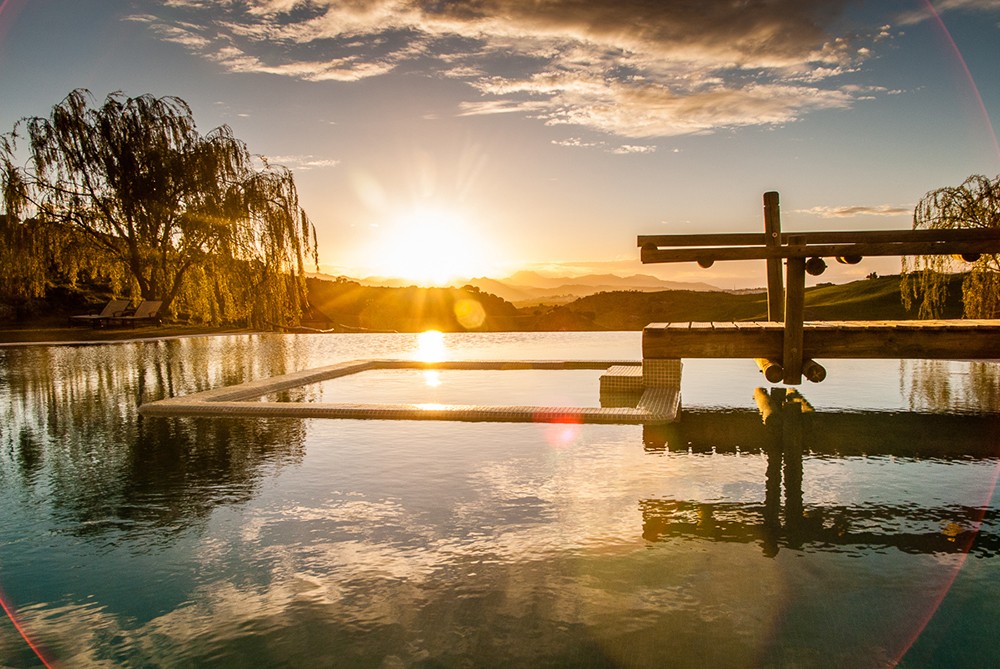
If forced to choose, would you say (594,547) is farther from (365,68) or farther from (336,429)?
(365,68)

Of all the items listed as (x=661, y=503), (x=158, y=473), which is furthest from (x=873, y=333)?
(x=158, y=473)

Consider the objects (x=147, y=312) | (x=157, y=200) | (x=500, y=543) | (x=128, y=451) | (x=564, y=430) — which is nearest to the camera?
(x=500, y=543)

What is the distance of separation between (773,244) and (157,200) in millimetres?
19877

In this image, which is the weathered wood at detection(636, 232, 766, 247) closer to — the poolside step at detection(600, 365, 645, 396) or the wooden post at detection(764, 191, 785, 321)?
the wooden post at detection(764, 191, 785, 321)

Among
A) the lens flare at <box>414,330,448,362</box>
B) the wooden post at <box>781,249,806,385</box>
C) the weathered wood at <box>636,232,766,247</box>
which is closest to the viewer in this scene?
the wooden post at <box>781,249,806,385</box>

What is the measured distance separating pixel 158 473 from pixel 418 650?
12.8 feet

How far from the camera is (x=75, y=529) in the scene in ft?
14.1

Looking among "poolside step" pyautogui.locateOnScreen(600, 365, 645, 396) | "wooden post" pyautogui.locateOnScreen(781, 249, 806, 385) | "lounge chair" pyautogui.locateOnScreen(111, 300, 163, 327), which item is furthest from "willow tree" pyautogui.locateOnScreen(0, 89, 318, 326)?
→ "wooden post" pyautogui.locateOnScreen(781, 249, 806, 385)

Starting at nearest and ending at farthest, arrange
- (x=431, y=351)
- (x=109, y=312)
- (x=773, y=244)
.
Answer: (x=773, y=244) → (x=431, y=351) → (x=109, y=312)

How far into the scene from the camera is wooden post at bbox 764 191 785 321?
877 centimetres

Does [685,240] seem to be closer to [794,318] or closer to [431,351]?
[794,318]

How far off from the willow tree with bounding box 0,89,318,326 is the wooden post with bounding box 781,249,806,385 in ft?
55.3

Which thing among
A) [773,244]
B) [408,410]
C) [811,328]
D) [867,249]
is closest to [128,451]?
[408,410]

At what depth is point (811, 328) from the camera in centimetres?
746
